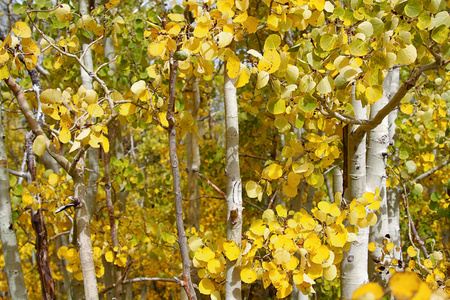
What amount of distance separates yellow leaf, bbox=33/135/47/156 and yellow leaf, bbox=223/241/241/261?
0.66 meters

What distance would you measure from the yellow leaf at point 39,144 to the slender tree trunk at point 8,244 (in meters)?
0.71

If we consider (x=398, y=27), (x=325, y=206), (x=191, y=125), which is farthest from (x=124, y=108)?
(x=398, y=27)

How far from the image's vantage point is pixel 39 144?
1047 mm

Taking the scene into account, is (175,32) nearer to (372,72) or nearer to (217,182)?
(372,72)

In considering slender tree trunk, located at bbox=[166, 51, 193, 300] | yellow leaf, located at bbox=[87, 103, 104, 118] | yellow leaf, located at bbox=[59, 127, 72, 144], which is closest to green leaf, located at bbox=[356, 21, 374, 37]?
slender tree trunk, located at bbox=[166, 51, 193, 300]

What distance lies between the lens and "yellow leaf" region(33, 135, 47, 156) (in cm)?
104

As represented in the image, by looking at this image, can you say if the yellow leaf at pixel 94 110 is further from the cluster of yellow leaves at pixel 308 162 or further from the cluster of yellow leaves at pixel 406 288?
the cluster of yellow leaves at pixel 406 288

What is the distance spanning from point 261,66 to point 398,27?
0.42m

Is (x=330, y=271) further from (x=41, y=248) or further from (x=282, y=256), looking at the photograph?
(x=41, y=248)

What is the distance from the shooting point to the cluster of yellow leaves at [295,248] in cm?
97

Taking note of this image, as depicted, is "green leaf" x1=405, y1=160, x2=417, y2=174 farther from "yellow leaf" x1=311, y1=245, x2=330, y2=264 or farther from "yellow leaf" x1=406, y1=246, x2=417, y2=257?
"yellow leaf" x1=311, y1=245, x2=330, y2=264

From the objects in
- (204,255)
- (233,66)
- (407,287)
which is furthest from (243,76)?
(407,287)

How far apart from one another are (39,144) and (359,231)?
125 cm

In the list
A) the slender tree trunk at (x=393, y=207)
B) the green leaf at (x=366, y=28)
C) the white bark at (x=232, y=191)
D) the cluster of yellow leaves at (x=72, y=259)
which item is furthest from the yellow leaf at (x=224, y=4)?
the slender tree trunk at (x=393, y=207)
